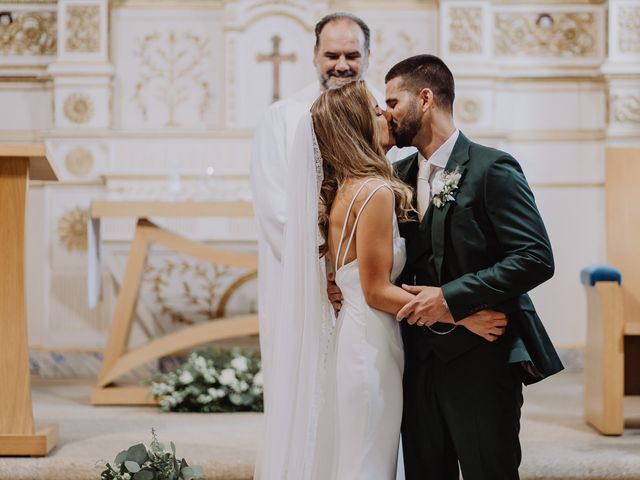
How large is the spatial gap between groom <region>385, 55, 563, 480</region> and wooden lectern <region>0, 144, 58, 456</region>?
184 cm

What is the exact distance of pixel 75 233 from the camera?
685 centimetres

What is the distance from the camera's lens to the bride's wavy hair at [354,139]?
3.01 meters

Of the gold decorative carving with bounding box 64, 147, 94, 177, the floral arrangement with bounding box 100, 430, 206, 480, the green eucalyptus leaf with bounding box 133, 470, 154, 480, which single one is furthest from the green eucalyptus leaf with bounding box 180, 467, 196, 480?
the gold decorative carving with bounding box 64, 147, 94, 177

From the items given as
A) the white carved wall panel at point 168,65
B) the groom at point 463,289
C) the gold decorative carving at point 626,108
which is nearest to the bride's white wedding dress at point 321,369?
the groom at point 463,289

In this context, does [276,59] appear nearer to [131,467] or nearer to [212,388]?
[212,388]

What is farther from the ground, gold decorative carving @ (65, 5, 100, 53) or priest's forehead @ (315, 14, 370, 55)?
gold decorative carving @ (65, 5, 100, 53)

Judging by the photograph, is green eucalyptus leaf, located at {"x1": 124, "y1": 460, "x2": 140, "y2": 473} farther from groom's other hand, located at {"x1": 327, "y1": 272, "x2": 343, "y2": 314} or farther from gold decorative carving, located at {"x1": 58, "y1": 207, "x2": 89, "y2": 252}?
gold decorative carving, located at {"x1": 58, "y1": 207, "x2": 89, "y2": 252}

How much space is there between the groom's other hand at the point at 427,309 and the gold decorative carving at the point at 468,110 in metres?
4.26

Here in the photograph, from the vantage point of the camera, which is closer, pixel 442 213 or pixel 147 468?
pixel 442 213

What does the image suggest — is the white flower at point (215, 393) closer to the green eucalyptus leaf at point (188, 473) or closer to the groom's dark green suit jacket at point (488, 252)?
the green eucalyptus leaf at point (188, 473)

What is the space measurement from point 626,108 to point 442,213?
457 cm

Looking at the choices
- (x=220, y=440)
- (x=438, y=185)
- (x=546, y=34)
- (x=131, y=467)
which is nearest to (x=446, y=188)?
(x=438, y=185)

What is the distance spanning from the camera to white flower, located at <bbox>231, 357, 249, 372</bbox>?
18.5 ft

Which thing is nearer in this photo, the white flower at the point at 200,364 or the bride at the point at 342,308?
the bride at the point at 342,308
